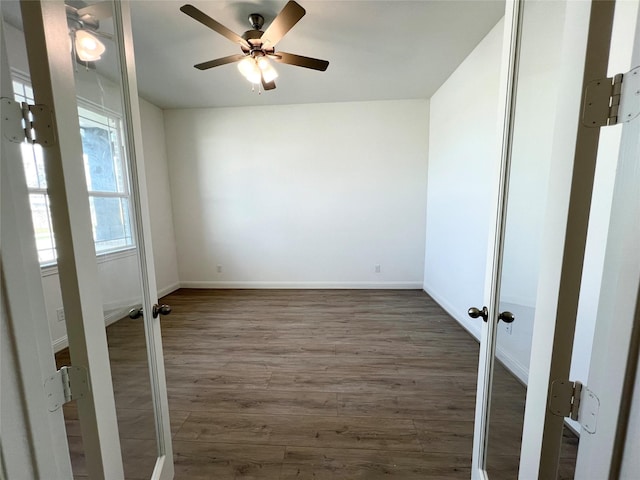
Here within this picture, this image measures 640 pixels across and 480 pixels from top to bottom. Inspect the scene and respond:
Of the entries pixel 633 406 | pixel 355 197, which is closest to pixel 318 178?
pixel 355 197

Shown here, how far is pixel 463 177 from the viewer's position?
2.90 metres

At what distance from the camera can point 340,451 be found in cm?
146

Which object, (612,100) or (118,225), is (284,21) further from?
(612,100)

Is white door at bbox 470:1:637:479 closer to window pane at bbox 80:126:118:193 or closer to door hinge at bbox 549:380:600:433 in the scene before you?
door hinge at bbox 549:380:600:433

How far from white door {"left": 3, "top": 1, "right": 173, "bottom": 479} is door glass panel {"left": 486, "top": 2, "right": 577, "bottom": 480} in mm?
1386

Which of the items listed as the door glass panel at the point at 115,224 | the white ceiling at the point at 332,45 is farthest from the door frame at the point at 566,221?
the white ceiling at the point at 332,45

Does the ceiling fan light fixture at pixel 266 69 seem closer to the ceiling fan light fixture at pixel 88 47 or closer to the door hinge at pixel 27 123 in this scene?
the ceiling fan light fixture at pixel 88 47

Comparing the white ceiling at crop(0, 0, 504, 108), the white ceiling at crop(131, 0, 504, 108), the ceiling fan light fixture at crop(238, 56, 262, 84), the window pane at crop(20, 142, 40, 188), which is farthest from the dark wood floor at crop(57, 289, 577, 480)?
the white ceiling at crop(131, 0, 504, 108)

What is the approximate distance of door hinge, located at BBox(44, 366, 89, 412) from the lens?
67cm

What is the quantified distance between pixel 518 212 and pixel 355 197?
122 inches

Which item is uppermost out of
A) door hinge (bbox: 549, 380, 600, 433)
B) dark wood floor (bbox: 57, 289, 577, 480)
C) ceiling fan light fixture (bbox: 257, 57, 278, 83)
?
ceiling fan light fixture (bbox: 257, 57, 278, 83)

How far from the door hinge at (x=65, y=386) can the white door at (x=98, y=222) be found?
17mm

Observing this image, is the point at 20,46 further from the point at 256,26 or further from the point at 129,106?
the point at 256,26

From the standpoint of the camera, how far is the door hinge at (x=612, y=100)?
0.55 meters
